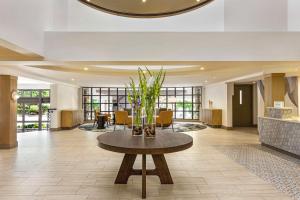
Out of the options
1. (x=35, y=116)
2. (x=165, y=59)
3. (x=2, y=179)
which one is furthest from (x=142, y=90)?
(x=35, y=116)

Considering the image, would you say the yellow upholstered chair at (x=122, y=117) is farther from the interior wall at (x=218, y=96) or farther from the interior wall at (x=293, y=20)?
the interior wall at (x=293, y=20)

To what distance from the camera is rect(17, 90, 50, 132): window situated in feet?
44.5

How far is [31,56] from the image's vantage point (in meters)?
4.23

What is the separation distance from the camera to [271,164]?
475 centimetres

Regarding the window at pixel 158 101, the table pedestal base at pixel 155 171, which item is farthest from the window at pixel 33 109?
the table pedestal base at pixel 155 171

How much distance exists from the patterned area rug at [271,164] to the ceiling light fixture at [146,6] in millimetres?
3254

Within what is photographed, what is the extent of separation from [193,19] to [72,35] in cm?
271

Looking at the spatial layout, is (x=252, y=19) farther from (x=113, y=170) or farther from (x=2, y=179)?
(x=2, y=179)

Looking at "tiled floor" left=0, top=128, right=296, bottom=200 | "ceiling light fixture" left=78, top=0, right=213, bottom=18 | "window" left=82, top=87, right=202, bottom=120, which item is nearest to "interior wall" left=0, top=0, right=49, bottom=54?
"ceiling light fixture" left=78, top=0, right=213, bottom=18

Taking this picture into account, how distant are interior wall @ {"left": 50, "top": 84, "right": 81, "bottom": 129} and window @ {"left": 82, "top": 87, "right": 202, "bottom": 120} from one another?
7.88 ft

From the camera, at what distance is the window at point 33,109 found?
13.6 metres

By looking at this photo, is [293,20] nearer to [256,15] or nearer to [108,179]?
[256,15]

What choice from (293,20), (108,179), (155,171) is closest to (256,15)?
(293,20)

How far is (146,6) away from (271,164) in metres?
4.30
